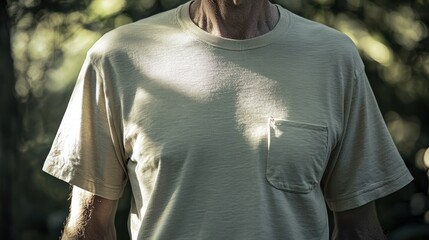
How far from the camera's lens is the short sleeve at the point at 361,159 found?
2809mm

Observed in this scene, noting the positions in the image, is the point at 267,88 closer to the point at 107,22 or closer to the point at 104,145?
the point at 104,145

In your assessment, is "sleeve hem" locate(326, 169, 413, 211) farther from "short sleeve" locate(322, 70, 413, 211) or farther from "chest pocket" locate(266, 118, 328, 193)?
"chest pocket" locate(266, 118, 328, 193)

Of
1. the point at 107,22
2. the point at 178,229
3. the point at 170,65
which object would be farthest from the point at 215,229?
the point at 107,22

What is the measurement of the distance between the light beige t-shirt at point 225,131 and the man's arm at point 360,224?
0.16ft

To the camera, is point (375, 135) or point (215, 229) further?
point (375, 135)

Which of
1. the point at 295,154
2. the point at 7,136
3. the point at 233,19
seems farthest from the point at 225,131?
the point at 7,136

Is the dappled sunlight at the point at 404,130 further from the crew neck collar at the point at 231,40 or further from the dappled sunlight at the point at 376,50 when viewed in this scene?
the crew neck collar at the point at 231,40

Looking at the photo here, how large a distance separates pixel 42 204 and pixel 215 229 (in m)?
3.06

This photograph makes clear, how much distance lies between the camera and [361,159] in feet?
9.27

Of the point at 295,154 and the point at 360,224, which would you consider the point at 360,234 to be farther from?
the point at 295,154

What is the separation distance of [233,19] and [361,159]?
48 centimetres

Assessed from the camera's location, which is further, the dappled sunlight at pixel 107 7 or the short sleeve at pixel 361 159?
the dappled sunlight at pixel 107 7

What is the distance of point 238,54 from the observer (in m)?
2.73

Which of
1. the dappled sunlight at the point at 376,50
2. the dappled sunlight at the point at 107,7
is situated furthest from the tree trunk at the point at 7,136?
the dappled sunlight at the point at 376,50
